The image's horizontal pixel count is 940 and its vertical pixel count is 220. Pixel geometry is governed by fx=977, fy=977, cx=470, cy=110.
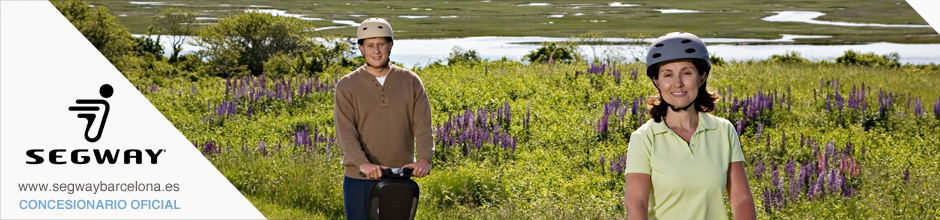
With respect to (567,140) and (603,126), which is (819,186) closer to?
(603,126)

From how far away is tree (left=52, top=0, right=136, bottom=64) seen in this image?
37.7 metres

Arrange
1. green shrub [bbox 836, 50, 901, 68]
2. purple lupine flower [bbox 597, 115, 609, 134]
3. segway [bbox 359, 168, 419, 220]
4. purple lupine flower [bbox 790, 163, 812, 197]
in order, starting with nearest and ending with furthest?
segway [bbox 359, 168, 419, 220] → purple lupine flower [bbox 790, 163, 812, 197] → purple lupine flower [bbox 597, 115, 609, 134] → green shrub [bbox 836, 50, 901, 68]

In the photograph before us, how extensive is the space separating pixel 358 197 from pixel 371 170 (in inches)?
10.5

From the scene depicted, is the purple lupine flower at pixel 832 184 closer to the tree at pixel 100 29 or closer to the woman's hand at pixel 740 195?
the woman's hand at pixel 740 195

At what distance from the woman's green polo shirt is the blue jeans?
1700 mm

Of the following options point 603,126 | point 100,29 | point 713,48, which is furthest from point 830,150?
point 713,48

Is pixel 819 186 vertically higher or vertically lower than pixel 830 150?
higher

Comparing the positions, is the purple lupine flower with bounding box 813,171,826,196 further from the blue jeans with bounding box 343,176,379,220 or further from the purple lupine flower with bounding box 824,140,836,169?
the blue jeans with bounding box 343,176,379,220

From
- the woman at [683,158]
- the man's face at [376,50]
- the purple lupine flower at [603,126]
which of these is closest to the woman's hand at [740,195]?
the woman at [683,158]

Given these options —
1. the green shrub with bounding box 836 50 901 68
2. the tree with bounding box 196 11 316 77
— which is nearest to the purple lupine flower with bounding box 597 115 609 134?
the green shrub with bounding box 836 50 901 68

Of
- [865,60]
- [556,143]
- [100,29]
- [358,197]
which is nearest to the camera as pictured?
[358,197]

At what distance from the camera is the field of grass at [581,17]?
2697 inches

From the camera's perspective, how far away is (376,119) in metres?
4.91

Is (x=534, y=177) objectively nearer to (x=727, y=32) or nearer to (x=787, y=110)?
(x=787, y=110)
